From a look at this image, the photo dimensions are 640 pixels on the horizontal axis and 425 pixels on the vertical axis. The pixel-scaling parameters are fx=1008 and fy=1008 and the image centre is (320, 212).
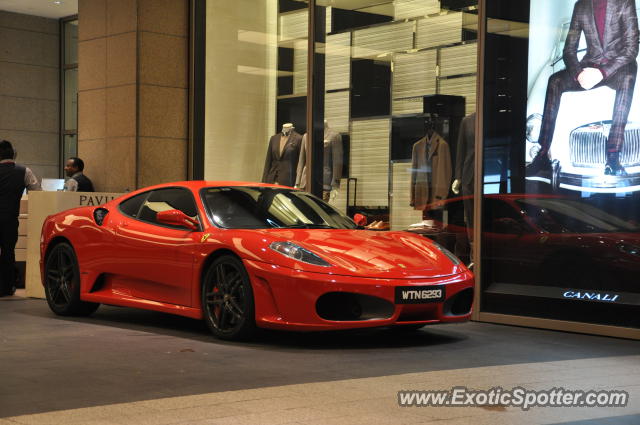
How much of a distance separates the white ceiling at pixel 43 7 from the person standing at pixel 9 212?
10897mm

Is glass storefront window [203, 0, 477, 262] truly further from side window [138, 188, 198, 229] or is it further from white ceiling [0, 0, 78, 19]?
white ceiling [0, 0, 78, 19]

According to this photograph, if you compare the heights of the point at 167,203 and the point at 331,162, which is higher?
the point at 331,162

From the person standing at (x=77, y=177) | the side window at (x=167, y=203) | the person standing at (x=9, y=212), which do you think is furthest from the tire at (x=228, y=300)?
the person standing at (x=77, y=177)

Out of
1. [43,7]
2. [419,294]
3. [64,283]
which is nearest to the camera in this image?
[419,294]

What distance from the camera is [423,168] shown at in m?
10.6

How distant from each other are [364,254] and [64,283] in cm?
343

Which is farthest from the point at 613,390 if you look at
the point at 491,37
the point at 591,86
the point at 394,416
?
the point at 491,37

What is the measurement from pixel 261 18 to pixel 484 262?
5074mm

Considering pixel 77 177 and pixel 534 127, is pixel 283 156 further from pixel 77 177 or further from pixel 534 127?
pixel 534 127

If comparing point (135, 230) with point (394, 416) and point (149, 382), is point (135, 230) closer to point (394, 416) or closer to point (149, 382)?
point (149, 382)

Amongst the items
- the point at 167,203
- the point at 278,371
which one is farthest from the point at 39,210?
the point at 278,371

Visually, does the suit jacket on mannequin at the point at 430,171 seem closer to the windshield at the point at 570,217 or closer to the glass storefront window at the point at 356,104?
the glass storefront window at the point at 356,104

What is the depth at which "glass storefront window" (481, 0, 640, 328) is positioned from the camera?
28.9 ft

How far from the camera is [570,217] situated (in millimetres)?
9148
